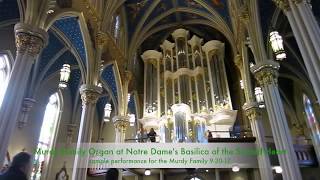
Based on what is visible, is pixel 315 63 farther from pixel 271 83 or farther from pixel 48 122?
pixel 48 122

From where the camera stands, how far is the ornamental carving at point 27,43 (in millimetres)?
8414

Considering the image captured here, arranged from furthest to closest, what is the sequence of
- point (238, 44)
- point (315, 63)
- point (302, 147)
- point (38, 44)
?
1. point (238, 44)
2. point (302, 147)
3. point (38, 44)
4. point (315, 63)

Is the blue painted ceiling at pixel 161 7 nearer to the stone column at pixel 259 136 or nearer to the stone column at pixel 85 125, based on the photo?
the stone column at pixel 259 136

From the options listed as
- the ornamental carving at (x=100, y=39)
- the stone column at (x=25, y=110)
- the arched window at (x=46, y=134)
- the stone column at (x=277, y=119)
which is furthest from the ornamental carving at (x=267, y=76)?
the arched window at (x=46, y=134)

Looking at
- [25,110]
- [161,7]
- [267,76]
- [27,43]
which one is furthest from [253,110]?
[25,110]

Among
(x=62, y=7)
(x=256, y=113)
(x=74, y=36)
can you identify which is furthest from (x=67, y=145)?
(x=256, y=113)

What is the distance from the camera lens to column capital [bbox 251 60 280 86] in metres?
10.4

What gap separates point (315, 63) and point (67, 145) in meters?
13.3

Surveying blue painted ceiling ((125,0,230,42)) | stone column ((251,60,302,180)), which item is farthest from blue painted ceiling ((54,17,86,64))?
stone column ((251,60,302,180))

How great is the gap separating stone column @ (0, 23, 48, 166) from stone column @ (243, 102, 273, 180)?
30.6ft

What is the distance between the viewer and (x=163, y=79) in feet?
65.1

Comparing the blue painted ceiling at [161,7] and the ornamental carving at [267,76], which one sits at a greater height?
the blue painted ceiling at [161,7]

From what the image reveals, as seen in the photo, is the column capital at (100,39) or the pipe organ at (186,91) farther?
the pipe organ at (186,91)

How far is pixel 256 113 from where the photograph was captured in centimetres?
1362
